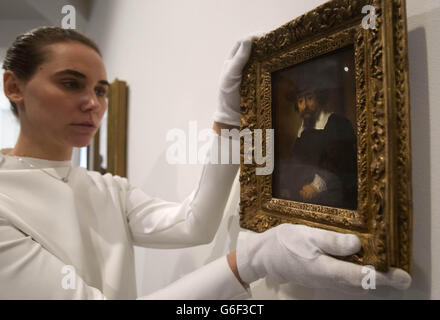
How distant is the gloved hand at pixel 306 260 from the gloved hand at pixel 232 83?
27cm

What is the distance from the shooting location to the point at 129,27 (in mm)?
1228

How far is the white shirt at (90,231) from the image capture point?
486 mm

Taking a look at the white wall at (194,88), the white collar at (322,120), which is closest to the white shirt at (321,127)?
the white collar at (322,120)

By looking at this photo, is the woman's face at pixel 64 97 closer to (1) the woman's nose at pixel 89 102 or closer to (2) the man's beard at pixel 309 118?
(1) the woman's nose at pixel 89 102

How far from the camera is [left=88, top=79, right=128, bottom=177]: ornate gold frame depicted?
125cm

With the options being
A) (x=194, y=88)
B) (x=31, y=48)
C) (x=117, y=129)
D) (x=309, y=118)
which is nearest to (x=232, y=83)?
(x=309, y=118)

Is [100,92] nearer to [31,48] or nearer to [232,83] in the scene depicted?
[31,48]

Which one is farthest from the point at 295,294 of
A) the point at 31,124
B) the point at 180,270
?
the point at 31,124

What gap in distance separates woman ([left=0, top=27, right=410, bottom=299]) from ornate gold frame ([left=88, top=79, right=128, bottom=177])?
0.51 metres

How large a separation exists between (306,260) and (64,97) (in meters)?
0.61

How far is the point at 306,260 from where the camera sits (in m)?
0.41

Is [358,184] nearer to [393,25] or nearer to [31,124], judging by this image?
[393,25]

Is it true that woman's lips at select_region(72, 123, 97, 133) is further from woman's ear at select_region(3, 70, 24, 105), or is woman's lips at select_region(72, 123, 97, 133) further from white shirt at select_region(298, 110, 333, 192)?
white shirt at select_region(298, 110, 333, 192)

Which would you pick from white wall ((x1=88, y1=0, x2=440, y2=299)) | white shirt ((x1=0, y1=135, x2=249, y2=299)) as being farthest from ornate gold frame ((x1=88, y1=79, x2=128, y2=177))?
white shirt ((x1=0, y1=135, x2=249, y2=299))
